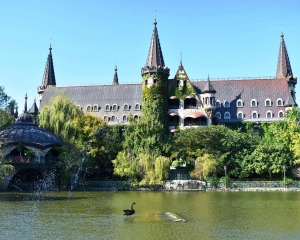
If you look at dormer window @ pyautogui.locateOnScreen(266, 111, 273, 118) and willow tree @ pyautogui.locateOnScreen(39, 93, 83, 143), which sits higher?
dormer window @ pyautogui.locateOnScreen(266, 111, 273, 118)

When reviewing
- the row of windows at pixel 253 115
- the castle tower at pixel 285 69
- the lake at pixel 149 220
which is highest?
the castle tower at pixel 285 69

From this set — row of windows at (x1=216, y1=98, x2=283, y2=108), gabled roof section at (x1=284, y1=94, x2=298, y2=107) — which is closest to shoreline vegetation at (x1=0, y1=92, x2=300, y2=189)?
gabled roof section at (x1=284, y1=94, x2=298, y2=107)

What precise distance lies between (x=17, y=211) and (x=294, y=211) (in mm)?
17823

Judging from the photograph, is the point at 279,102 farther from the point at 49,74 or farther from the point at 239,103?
the point at 49,74

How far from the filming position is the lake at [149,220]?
2206 centimetres

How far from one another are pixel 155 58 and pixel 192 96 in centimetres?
846

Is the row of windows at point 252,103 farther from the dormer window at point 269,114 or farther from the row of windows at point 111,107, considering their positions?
the row of windows at point 111,107

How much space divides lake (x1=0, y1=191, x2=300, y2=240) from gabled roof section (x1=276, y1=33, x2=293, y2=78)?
4760 centimetres

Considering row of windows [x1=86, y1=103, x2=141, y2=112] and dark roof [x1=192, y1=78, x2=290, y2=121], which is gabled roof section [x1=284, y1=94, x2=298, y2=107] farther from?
row of windows [x1=86, y1=103, x2=141, y2=112]

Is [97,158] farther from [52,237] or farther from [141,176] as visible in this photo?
[52,237]

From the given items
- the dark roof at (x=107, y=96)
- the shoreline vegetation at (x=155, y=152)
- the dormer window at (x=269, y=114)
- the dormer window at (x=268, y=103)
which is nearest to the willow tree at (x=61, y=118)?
the shoreline vegetation at (x=155, y=152)

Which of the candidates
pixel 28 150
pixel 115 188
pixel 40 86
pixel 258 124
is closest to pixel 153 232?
pixel 115 188

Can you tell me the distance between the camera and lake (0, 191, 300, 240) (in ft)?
72.4

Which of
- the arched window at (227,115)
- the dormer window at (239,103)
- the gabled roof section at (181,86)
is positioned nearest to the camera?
the gabled roof section at (181,86)
